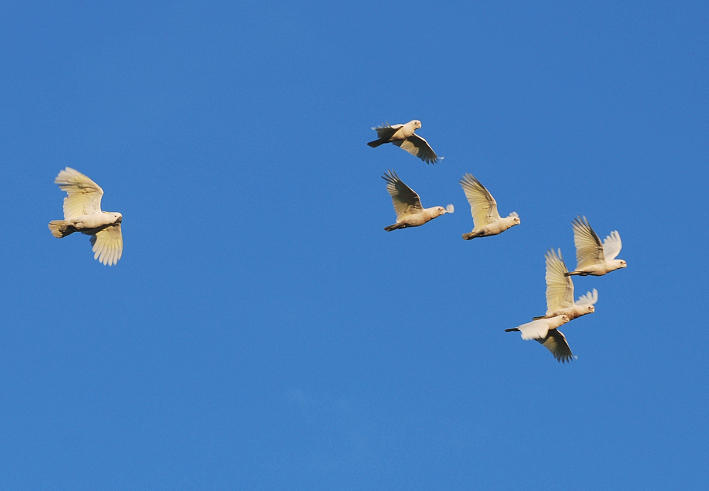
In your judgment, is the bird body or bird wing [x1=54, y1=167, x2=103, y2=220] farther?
the bird body

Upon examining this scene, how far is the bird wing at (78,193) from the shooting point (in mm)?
56781

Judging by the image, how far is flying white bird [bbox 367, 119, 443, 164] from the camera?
6375 cm

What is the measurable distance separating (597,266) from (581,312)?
2187 mm

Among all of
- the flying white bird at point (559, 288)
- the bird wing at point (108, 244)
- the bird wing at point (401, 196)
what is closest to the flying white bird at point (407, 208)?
the bird wing at point (401, 196)

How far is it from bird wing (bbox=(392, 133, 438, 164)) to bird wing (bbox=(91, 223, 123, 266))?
14671 mm

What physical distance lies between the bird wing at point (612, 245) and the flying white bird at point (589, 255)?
0.54 metres

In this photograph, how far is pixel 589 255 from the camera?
198 feet

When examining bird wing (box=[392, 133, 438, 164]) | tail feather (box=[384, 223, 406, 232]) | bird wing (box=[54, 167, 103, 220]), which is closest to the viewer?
bird wing (box=[54, 167, 103, 220])

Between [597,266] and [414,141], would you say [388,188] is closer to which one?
[414,141]

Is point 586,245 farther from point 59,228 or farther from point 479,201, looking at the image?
point 59,228

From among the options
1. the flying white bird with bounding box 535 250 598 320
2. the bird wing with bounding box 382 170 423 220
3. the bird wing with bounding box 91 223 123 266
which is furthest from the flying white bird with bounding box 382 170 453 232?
the bird wing with bounding box 91 223 123 266

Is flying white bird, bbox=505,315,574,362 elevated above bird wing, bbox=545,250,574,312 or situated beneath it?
situated beneath

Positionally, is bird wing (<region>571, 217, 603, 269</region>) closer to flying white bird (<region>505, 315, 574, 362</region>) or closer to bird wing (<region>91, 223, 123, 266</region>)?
flying white bird (<region>505, 315, 574, 362</region>)

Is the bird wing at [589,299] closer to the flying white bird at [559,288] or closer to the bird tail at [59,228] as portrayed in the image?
the flying white bird at [559,288]
